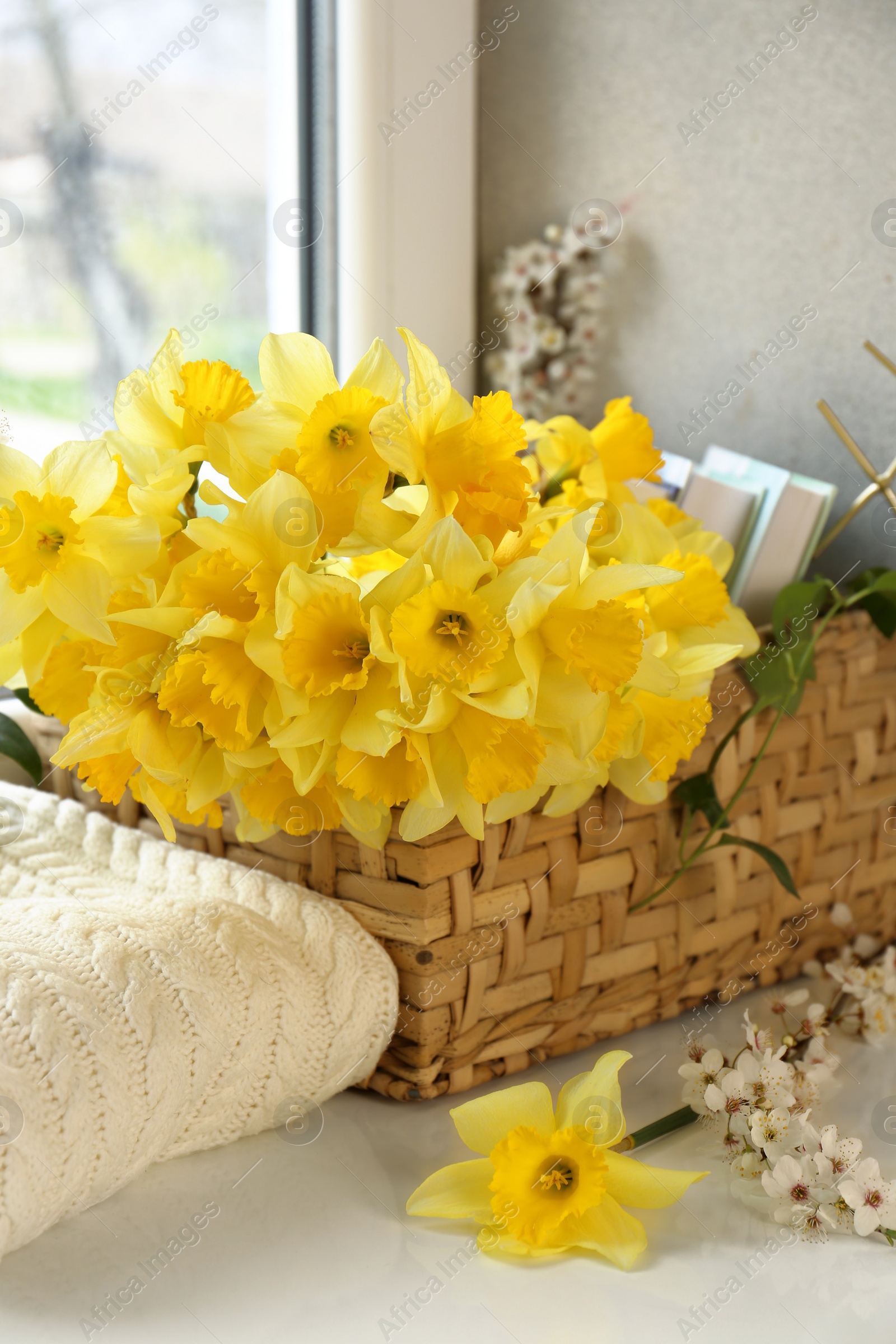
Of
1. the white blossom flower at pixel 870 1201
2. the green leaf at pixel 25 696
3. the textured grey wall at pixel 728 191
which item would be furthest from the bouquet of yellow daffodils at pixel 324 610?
the textured grey wall at pixel 728 191

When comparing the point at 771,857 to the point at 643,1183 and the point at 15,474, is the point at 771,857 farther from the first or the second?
the point at 15,474

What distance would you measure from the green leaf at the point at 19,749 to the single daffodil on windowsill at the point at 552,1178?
0.40m

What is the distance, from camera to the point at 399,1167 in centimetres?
60

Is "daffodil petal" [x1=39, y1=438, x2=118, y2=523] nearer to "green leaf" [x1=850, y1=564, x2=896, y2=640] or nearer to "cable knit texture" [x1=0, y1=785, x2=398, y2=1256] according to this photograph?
"cable knit texture" [x1=0, y1=785, x2=398, y2=1256]

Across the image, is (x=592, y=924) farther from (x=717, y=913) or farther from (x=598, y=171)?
(x=598, y=171)

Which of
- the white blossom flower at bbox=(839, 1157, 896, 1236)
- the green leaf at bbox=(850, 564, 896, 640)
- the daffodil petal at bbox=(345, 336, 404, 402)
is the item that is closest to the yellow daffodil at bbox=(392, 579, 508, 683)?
the daffodil petal at bbox=(345, 336, 404, 402)

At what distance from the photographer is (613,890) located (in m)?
0.70

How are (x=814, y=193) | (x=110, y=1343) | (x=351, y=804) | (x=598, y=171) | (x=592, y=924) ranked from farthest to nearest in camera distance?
(x=598, y=171) < (x=814, y=193) < (x=592, y=924) < (x=351, y=804) < (x=110, y=1343)

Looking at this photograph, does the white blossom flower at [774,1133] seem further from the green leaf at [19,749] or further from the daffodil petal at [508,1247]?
the green leaf at [19,749]

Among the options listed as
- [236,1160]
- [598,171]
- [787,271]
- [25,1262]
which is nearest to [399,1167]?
[236,1160]

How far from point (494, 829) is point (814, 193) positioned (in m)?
0.68

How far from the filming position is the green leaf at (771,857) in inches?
28.4

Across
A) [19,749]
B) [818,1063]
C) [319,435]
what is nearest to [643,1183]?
[818,1063]

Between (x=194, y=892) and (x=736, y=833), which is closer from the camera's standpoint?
(x=194, y=892)
